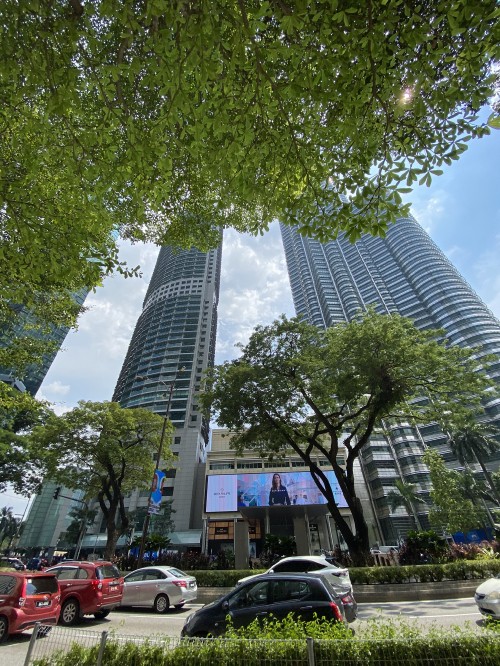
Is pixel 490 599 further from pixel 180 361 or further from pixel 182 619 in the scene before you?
pixel 180 361

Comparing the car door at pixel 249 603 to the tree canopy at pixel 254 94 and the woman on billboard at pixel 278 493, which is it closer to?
the tree canopy at pixel 254 94

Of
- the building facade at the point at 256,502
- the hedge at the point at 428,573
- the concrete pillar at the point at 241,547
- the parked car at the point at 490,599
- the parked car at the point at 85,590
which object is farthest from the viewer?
the building facade at the point at 256,502

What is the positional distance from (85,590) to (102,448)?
17.6m

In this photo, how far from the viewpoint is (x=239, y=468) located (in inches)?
2094

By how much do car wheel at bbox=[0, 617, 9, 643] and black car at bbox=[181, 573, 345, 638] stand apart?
442 cm

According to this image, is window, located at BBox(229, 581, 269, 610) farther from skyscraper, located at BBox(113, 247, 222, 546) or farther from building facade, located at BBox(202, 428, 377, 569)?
skyscraper, located at BBox(113, 247, 222, 546)

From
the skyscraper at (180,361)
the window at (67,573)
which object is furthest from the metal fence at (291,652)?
the skyscraper at (180,361)

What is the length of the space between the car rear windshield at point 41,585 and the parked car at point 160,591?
431 cm

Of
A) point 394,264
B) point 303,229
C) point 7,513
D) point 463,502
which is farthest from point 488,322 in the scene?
point 7,513

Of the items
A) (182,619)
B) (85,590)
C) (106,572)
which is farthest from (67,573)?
(182,619)

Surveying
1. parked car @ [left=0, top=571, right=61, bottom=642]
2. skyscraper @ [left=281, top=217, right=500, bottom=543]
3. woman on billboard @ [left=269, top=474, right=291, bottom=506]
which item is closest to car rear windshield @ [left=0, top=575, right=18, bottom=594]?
parked car @ [left=0, top=571, right=61, bottom=642]

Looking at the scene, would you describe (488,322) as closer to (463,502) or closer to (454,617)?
(463,502)

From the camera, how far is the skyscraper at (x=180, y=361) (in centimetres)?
6246

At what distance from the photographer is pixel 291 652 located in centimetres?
379
